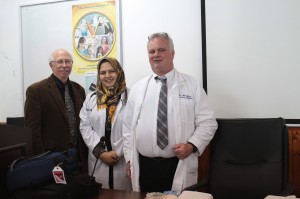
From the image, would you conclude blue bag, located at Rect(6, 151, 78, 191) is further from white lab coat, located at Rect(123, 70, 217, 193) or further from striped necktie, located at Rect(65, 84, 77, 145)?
striped necktie, located at Rect(65, 84, 77, 145)

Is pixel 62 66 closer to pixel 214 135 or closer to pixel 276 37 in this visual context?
pixel 214 135

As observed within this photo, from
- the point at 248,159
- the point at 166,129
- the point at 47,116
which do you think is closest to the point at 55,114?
the point at 47,116

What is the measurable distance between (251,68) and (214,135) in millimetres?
687

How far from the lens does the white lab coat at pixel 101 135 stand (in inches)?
84.1

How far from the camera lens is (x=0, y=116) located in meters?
3.20

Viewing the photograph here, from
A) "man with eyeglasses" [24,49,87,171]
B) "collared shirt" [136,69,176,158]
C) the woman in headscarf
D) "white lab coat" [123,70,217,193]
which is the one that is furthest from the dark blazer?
"collared shirt" [136,69,176,158]

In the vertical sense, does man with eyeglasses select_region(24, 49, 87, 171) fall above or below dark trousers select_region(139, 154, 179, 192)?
above

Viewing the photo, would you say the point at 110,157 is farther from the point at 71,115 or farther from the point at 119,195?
the point at 119,195

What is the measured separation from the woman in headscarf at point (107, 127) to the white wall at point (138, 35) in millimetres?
446

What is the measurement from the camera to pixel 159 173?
1.86 meters

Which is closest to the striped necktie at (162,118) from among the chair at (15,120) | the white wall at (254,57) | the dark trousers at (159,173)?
the dark trousers at (159,173)

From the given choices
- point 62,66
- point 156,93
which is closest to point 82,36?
point 62,66

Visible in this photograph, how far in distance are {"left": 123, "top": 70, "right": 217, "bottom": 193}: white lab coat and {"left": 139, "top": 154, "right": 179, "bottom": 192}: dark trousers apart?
0.05m

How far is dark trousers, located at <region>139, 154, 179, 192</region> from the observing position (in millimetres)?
1858
